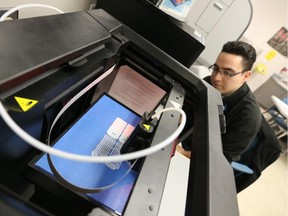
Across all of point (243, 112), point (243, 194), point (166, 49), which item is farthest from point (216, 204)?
point (243, 194)

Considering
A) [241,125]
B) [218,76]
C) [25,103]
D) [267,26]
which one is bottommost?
[241,125]

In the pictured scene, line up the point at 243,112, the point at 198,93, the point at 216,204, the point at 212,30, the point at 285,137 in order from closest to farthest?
the point at 216,204, the point at 198,93, the point at 243,112, the point at 212,30, the point at 285,137

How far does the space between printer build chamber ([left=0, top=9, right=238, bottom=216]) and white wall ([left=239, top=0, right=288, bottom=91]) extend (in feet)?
12.0

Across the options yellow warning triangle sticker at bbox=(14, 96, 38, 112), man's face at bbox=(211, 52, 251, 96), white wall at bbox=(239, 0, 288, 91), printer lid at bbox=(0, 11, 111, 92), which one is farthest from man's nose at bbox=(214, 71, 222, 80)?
white wall at bbox=(239, 0, 288, 91)

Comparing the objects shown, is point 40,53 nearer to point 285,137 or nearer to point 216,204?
point 216,204

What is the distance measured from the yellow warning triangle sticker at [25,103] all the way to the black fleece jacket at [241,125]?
110 centimetres

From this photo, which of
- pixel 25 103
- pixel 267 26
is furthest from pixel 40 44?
pixel 267 26

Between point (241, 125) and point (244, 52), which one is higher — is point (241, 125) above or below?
below

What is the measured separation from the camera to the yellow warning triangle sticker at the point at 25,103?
0.30 m

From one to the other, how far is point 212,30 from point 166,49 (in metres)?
1.29

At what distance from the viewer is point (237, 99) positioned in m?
1.29

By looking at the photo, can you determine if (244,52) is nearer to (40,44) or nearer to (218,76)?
(218,76)

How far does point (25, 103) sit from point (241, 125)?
1.15 metres

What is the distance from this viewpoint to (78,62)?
0.42 metres
